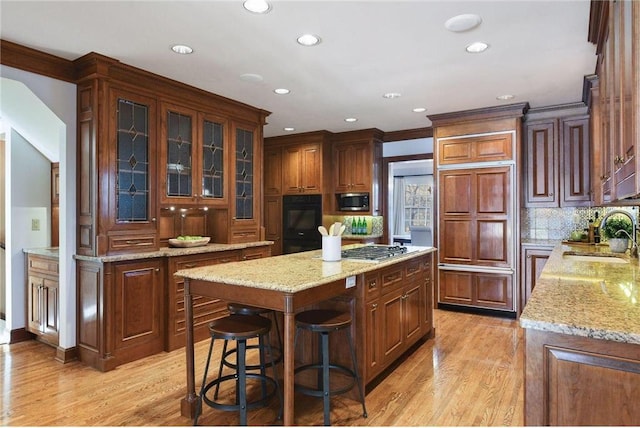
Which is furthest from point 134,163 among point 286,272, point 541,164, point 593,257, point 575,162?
point 575,162

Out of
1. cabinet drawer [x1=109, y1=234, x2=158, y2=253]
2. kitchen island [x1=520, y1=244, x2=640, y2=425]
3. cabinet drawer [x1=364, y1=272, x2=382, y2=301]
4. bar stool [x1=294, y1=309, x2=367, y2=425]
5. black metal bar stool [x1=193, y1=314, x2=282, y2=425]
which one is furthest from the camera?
cabinet drawer [x1=109, y1=234, x2=158, y2=253]

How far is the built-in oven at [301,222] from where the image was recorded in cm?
615

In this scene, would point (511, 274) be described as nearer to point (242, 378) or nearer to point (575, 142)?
point (575, 142)

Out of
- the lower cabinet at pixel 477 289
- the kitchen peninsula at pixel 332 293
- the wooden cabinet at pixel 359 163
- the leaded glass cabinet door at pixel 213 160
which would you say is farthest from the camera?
the wooden cabinet at pixel 359 163

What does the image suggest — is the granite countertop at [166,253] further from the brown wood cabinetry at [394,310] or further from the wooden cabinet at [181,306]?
the brown wood cabinetry at [394,310]

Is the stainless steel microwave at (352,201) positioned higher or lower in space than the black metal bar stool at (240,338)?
higher

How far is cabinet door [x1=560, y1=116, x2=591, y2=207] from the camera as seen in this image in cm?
455

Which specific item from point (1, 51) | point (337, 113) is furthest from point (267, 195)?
point (1, 51)

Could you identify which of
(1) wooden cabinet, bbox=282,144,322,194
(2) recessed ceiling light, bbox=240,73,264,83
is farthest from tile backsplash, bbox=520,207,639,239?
(2) recessed ceiling light, bbox=240,73,264,83

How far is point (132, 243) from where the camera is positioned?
3432 mm

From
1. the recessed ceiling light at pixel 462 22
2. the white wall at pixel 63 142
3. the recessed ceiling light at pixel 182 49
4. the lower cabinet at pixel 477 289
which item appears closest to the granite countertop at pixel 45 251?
the white wall at pixel 63 142

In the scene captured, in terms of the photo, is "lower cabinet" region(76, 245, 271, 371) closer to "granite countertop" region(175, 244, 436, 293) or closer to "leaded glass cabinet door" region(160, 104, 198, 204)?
"leaded glass cabinet door" region(160, 104, 198, 204)

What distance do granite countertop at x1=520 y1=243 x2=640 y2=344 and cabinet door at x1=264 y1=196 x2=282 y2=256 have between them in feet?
15.1

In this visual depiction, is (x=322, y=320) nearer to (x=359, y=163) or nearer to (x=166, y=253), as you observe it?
(x=166, y=253)
